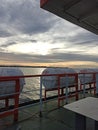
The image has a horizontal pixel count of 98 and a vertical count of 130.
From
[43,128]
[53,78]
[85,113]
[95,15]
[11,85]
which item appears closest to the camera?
[85,113]

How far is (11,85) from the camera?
6.19 meters

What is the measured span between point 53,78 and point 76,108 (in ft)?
21.6

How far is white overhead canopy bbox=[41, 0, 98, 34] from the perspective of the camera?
288 centimetres

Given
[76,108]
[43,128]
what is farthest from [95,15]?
[43,128]

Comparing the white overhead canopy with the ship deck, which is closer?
the white overhead canopy

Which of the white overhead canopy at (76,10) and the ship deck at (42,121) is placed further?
the ship deck at (42,121)

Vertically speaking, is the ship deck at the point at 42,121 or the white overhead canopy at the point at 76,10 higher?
the white overhead canopy at the point at 76,10

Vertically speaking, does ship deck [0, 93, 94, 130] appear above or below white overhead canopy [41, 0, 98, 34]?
below

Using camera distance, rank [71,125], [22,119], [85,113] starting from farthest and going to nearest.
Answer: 1. [22,119]
2. [71,125]
3. [85,113]

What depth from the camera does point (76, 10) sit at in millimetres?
3172

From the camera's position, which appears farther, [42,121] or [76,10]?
[42,121]

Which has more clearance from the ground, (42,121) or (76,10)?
(76,10)

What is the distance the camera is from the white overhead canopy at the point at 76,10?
288cm

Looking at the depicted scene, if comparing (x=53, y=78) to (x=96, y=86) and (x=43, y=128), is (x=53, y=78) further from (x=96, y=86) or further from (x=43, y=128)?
(x=43, y=128)
